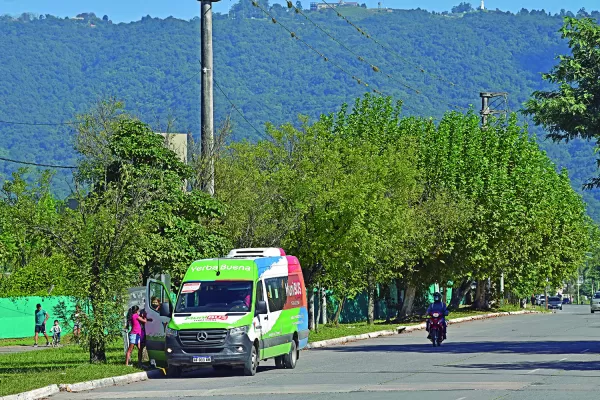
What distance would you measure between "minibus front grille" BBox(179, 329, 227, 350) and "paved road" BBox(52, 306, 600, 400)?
0.76 metres

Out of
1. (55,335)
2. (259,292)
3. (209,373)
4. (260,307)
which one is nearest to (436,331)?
(209,373)

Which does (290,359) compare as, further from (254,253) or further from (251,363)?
(254,253)

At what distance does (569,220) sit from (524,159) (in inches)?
758

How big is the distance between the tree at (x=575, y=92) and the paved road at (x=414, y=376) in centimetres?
638

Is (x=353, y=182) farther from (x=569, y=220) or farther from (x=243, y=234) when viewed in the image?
(x=569, y=220)

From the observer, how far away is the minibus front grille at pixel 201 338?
2475 centimetres

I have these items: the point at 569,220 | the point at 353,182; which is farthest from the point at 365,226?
the point at 569,220

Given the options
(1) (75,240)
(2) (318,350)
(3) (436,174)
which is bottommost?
(2) (318,350)

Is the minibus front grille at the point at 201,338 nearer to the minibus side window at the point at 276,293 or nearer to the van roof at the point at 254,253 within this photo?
the minibus side window at the point at 276,293

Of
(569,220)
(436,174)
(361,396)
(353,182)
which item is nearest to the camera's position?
(361,396)

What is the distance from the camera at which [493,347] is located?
3488 cm

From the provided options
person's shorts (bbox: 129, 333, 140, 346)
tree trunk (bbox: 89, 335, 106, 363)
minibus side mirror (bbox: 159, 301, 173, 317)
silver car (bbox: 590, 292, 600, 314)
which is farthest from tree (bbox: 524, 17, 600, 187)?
silver car (bbox: 590, 292, 600, 314)

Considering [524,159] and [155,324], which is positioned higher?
[524,159]

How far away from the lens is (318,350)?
35.2 m
